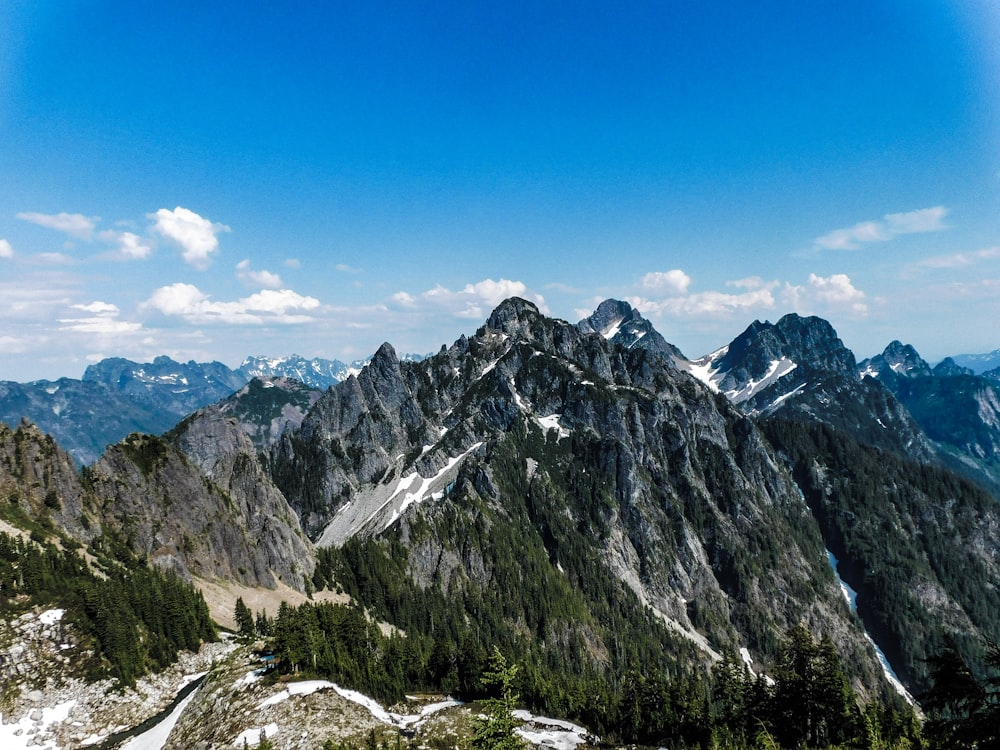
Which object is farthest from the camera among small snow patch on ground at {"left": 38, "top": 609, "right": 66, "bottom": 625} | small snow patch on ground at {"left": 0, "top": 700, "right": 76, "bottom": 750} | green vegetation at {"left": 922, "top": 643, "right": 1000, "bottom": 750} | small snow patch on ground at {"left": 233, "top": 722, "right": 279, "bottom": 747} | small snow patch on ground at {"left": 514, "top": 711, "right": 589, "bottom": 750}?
small snow patch on ground at {"left": 38, "top": 609, "right": 66, "bottom": 625}

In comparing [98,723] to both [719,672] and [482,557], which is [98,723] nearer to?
[719,672]

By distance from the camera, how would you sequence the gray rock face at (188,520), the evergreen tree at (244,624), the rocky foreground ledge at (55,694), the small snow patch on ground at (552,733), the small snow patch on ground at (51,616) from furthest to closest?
the gray rock face at (188,520)
the evergreen tree at (244,624)
the small snow patch on ground at (51,616)
the small snow patch on ground at (552,733)
the rocky foreground ledge at (55,694)

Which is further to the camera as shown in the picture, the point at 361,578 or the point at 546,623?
the point at 546,623

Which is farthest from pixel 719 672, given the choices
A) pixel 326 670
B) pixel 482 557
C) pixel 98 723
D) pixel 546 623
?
pixel 482 557

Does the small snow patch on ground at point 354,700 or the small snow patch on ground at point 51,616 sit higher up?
the small snow patch on ground at point 51,616

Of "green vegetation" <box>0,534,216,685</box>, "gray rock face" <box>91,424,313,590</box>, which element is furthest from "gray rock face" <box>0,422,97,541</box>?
"green vegetation" <box>0,534,216,685</box>

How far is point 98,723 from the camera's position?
218 ft

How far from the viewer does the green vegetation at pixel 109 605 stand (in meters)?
75.0

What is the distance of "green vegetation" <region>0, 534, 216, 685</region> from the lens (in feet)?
246

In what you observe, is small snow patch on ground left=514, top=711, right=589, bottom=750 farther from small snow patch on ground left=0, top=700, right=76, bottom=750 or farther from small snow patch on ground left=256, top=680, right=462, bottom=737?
small snow patch on ground left=0, top=700, right=76, bottom=750

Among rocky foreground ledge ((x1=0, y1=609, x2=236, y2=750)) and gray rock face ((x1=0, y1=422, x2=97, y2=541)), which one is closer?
rocky foreground ledge ((x1=0, y1=609, x2=236, y2=750))

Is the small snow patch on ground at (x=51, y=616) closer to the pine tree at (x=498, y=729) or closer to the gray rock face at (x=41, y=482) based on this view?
the gray rock face at (x=41, y=482)

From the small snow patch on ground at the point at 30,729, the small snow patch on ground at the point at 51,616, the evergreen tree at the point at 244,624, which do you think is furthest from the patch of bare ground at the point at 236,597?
the small snow patch on ground at the point at 30,729

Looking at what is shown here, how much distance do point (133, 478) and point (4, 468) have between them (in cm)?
2788
